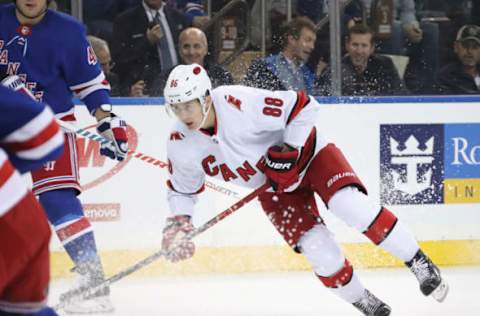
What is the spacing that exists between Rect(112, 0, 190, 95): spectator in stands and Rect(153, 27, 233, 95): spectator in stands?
3 cm

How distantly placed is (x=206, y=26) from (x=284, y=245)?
1.07m

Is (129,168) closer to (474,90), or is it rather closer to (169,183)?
(169,183)

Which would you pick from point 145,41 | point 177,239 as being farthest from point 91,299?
point 145,41

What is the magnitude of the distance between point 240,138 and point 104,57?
1521 mm

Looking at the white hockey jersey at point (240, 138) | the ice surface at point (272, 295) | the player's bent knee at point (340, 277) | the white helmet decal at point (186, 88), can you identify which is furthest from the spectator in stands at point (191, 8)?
the player's bent knee at point (340, 277)

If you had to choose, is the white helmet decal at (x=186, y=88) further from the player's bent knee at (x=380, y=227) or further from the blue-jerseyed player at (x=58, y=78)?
the player's bent knee at (x=380, y=227)

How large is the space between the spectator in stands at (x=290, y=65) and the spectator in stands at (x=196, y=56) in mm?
117

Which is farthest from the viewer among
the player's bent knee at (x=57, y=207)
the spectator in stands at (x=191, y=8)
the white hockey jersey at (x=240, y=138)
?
the spectator in stands at (x=191, y=8)

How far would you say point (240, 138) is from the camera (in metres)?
3.76

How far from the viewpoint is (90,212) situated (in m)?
5.01

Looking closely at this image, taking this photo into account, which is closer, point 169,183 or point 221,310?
point 169,183

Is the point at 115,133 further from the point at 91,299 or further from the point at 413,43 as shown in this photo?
the point at 413,43

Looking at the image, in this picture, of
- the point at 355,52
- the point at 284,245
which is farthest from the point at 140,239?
the point at 355,52

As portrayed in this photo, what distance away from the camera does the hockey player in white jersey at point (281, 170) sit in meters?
3.66
